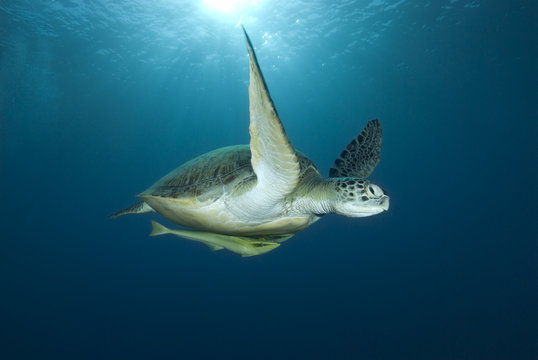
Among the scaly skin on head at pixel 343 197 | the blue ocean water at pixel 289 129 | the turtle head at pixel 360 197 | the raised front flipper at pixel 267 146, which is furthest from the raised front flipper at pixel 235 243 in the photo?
the blue ocean water at pixel 289 129

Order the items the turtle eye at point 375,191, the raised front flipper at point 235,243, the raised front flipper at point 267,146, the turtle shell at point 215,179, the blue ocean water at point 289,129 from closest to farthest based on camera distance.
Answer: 1. the raised front flipper at point 267,146
2. the turtle eye at point 375,191
3. the turtle shell at point 215,179
4. the raised front flipper at point 235,243
5. the blue ocean water at point 289,129

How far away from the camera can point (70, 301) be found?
55.7ft

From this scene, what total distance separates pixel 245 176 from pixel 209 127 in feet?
130

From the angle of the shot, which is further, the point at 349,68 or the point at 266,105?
the point at 349,68

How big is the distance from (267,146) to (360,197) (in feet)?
2.63

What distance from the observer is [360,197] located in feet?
6.06

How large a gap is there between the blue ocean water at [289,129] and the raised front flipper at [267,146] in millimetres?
11631

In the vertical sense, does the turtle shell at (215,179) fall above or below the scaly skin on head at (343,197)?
above

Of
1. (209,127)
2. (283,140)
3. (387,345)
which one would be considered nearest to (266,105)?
(283,140)

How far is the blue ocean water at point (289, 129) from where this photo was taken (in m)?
12.4

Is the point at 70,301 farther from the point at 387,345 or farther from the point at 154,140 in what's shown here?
the point at 154,140

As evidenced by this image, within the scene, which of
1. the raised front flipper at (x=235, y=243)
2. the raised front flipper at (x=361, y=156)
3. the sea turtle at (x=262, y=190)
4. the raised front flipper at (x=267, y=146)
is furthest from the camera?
the raised front flipper at (x=361, y=156)

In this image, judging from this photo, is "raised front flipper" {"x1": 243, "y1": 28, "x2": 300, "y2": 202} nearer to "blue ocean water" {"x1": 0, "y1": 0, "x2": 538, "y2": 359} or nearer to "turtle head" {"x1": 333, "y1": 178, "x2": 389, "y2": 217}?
"turtle head" {"x1": 333, "y1": 178, "x2": 389, "y2": 217}

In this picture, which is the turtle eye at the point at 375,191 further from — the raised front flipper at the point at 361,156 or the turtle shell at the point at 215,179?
the raised front flipper at the point at 361,156
